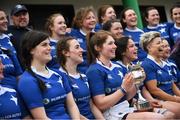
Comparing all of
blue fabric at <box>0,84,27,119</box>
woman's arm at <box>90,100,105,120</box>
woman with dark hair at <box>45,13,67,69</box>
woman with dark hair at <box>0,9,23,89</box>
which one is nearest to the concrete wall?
woman with dark hair at <box>45,13,67,69</box>

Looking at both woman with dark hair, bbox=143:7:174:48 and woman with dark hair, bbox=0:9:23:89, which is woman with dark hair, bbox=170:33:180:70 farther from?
woman with dark hair, bbox=0:9:23:89

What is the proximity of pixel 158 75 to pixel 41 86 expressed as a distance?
1.97 metres

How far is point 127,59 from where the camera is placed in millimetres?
4910

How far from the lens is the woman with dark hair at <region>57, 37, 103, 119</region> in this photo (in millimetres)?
4062

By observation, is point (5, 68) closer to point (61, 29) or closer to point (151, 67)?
point (61, 29)

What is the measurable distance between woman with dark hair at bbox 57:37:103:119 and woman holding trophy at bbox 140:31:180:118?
99cm

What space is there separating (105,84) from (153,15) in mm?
2870

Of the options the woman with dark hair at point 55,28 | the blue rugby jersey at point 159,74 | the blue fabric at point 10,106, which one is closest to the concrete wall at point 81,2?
the woman with dark hair at point 55,28

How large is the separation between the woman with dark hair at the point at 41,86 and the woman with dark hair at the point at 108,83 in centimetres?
44

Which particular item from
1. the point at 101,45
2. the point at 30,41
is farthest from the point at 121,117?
the point at 30,41

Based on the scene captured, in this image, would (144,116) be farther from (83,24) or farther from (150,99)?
(83,24)

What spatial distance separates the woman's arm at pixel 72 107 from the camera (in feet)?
12.4

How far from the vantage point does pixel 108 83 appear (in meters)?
4.26

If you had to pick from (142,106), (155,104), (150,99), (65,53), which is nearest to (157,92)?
(150,99)
